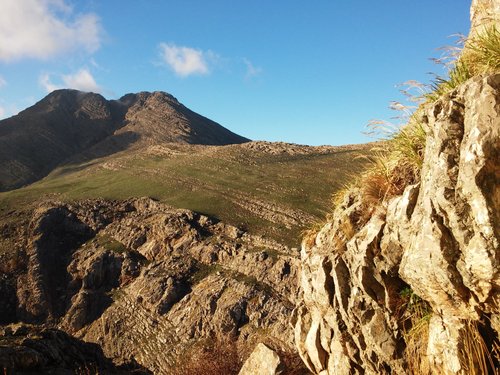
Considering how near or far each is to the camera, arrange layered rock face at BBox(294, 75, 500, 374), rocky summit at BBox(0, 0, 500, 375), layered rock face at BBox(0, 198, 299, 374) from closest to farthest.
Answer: layered rock face at BBox(294, 75, 500, 374), rocky summit at BBox(0, 0, 500, 375), layered rock face at BBox(0, 198, 299, 374)

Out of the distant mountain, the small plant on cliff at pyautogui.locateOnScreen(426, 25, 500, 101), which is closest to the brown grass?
the small plant on cliff at pyautogui.locateOnScreen(426, 25, 500, 101)

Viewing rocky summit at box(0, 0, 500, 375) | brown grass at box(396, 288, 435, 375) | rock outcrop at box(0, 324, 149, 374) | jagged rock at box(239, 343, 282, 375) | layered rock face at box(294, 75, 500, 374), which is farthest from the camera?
rock outcrop at box(0, 324, 149, 374)

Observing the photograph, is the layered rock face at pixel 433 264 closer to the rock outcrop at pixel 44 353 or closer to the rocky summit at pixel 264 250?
the rocky summit at pixel 264 250

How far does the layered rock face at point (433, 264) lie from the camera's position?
5039 millimetres

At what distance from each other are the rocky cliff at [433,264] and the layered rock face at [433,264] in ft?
0.04

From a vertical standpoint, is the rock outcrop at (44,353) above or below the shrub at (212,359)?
above

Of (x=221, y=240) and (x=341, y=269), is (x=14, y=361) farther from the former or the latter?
(x=221, y=240)

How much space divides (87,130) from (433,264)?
123739mm

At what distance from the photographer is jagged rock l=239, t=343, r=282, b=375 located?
12330 millimetres

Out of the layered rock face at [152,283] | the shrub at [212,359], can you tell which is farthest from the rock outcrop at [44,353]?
the layered rock face at [152,283]

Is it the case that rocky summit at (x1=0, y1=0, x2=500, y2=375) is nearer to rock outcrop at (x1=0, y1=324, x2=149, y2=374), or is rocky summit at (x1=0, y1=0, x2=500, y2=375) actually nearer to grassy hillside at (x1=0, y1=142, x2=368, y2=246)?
rock outcrop at (x1=0, y1=324, x2=149, y2=374)

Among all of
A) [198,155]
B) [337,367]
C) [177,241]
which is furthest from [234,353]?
[198,155]

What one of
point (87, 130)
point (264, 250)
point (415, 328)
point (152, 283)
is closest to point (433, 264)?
point (415, 328)

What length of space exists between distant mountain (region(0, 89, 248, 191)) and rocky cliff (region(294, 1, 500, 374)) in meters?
87.4
